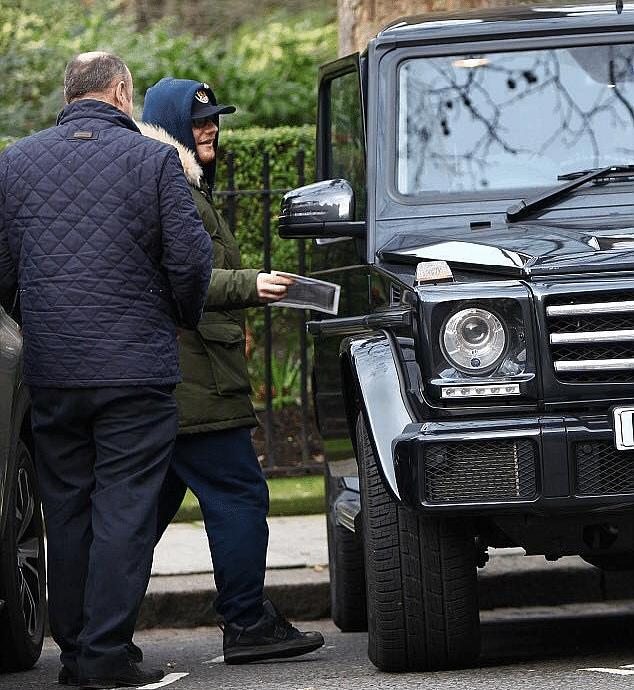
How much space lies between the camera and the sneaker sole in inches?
226

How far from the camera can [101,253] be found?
16.6 ft

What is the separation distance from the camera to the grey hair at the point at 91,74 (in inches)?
209

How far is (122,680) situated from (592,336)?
172cm

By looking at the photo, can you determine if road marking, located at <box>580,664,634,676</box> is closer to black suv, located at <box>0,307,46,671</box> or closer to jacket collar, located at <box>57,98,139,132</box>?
black suv, located at <box>0,307,46,671</box>

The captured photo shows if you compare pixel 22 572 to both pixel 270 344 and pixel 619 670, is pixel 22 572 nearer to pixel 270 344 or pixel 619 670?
pixel 619 670

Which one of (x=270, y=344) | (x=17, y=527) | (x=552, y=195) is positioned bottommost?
(x=17, y=527)

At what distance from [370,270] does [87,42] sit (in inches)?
391

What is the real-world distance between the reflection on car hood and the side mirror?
0.76ft

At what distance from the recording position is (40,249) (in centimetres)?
510

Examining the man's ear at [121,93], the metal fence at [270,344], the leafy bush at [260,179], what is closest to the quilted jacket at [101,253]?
the man's ear at [121,93]

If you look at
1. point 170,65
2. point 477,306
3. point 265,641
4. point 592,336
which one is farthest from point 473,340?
point 170,65

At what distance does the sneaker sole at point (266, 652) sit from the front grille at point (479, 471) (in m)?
1.36

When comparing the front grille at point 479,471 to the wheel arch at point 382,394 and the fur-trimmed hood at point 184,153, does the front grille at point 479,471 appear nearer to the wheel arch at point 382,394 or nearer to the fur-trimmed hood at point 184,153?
the wheel arch at point 382,394

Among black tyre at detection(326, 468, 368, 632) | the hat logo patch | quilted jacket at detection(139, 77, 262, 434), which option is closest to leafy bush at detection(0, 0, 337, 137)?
black tyre at detection(326, 468, 368, 632)
